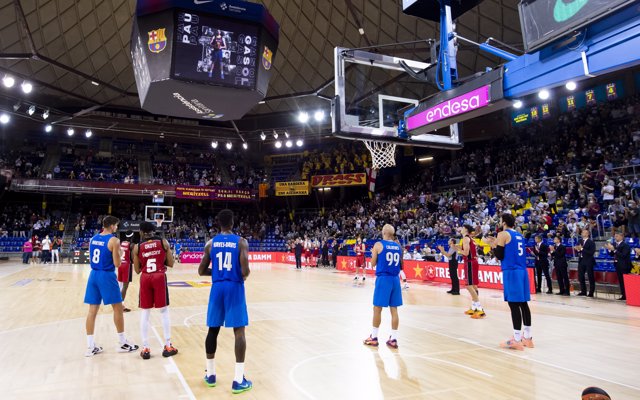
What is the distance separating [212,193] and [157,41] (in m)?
24.2

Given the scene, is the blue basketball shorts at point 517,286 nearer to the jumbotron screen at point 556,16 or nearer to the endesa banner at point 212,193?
the jumbotron screen at point 556,16

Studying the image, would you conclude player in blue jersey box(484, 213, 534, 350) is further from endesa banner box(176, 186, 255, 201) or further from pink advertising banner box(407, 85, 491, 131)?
endesa banner box(176, 186, 255, 201)

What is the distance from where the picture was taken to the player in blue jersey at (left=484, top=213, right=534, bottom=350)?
20.5 feet

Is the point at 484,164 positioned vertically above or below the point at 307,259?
above

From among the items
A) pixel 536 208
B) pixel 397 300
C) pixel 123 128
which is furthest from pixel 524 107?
pixel 123 128

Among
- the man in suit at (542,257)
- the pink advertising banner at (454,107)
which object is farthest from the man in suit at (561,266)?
the pink advertising banner at (454,107)

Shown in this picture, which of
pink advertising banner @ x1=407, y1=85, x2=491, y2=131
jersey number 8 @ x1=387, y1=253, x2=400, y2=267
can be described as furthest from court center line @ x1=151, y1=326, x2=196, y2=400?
pink advertising banner @ x1=407, y1=85, x2=491, y2=131

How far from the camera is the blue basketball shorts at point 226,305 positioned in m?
4.46

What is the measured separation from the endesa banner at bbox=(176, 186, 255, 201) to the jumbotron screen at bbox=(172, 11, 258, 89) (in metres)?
23.6

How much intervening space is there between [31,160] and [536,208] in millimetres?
34898

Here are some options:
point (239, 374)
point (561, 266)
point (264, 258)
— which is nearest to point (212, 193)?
point (264, 258)

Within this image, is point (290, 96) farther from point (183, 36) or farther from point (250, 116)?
point (183, 36)

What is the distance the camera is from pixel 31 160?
31891mm

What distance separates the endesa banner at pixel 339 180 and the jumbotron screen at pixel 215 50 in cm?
2133
